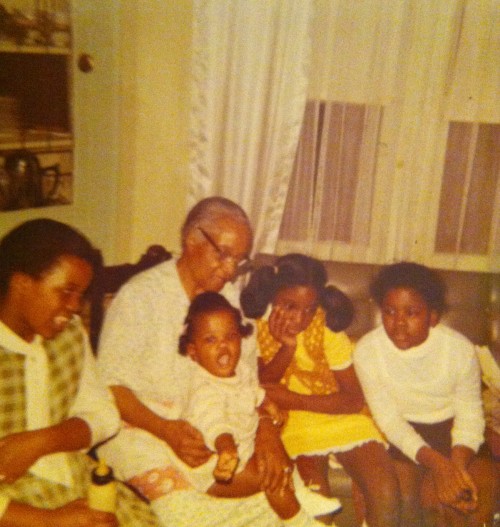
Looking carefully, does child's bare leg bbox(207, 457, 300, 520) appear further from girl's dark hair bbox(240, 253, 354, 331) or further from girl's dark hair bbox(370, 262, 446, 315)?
girl's dark hair bbox(370, 262, 446, 315)

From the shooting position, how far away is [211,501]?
1.16 m

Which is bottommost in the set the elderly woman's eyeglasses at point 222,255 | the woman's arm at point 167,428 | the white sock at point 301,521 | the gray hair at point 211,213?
the white sock at point 301,521

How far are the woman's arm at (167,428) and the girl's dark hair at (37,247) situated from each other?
0.91ft

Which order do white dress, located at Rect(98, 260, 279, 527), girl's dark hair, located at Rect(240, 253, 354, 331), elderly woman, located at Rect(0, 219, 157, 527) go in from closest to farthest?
elderly woman, located at Rect(0, 219, 157, 527) → white dress, located at Rect(98, 260, 279, 527) → girl's dark hair, located at Rect(240, 253, 354, 331)

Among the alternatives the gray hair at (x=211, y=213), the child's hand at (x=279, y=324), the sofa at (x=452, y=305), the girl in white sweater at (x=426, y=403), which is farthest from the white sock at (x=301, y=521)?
Result: the gray hair at (x=211, y=213)

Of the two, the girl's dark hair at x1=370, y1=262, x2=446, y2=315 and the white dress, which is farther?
the girl's dark hair at x1=370, y1=262, x2=446, y2=315

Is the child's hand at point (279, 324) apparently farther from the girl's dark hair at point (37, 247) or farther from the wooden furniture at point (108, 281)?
the girl's dark hair at point (37, 247)

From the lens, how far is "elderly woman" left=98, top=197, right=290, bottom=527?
1.15 meters

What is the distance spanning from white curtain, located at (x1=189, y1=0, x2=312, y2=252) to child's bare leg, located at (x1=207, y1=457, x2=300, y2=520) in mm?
451

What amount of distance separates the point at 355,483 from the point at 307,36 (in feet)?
3.05

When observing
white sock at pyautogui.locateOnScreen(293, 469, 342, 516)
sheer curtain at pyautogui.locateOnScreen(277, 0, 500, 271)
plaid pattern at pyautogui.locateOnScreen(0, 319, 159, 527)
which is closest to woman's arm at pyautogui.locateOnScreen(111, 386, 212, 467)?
plaid pattern at pyautogui.locateOnScreen(0, 319, 159, 527)

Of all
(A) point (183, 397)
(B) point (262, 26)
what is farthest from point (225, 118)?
(A) point (183, 397)

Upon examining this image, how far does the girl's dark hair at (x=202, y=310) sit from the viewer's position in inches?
46.4

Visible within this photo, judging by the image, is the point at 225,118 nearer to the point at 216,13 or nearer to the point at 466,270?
the point at 216,13
